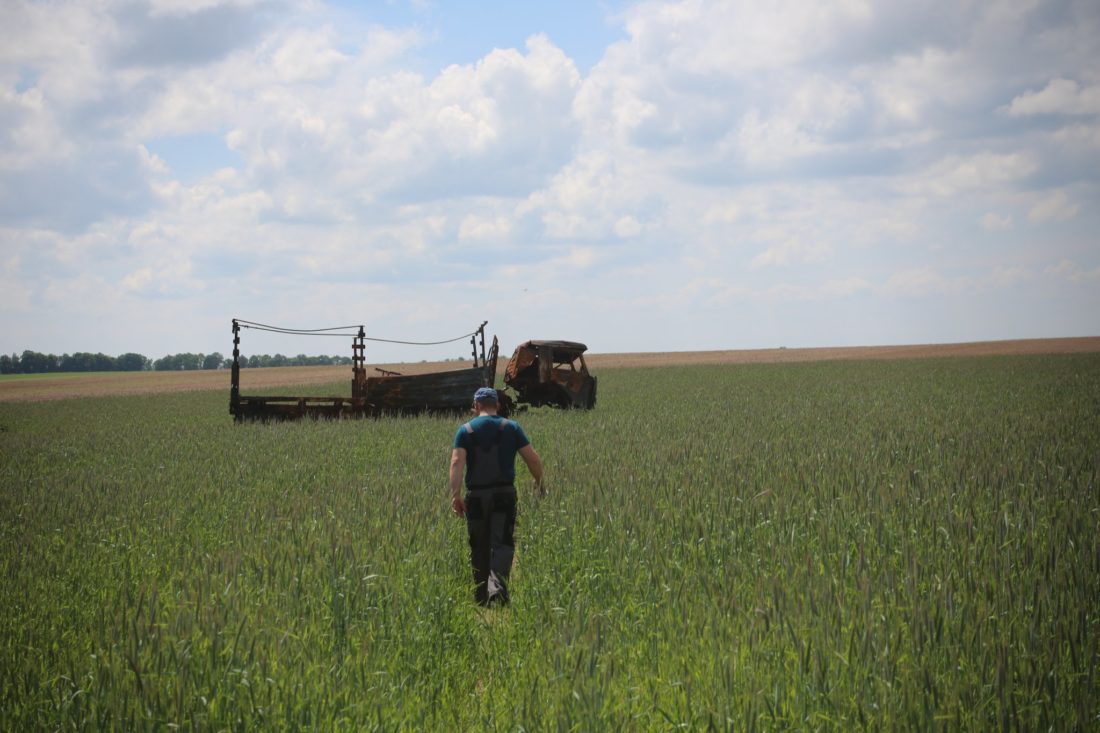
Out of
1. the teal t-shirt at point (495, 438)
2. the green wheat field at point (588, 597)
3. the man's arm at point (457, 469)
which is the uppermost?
the teal t-shirt at point (495, 438)

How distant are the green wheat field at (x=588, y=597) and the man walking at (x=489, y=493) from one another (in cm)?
28

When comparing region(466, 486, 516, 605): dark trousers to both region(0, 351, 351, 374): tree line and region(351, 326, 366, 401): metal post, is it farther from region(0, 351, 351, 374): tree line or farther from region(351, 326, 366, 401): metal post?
region(0, 351, 351, 374): tree line

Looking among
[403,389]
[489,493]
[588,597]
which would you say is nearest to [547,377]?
[403,389]

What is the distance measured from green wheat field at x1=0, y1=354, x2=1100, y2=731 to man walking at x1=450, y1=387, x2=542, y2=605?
28 centimetres

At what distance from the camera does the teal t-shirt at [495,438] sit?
7.03 m

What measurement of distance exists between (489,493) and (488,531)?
336mm

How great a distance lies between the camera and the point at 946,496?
8.49 m

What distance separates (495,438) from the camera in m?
7.06

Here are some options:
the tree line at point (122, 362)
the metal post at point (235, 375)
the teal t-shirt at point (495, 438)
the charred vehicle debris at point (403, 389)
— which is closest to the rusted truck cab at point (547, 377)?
the charred vehicle debris at point (403, 389)

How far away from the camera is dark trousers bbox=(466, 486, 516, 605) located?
7.08 metres

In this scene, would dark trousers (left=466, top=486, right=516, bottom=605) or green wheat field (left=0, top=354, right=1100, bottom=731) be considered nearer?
green wheat field (left=0, top=354, right=1100, bottom=731)

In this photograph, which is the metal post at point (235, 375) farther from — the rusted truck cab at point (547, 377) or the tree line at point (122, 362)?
the tree line at point (122, 362)

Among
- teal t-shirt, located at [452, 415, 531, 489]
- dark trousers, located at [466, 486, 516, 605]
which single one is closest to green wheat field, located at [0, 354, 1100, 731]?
dark trousers, located at [466, 486, 516, 605]

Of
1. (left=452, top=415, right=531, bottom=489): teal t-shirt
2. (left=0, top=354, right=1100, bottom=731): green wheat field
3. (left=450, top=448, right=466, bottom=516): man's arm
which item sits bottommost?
(left=0, top=354, right=1100, bottom=731): green wheat field
